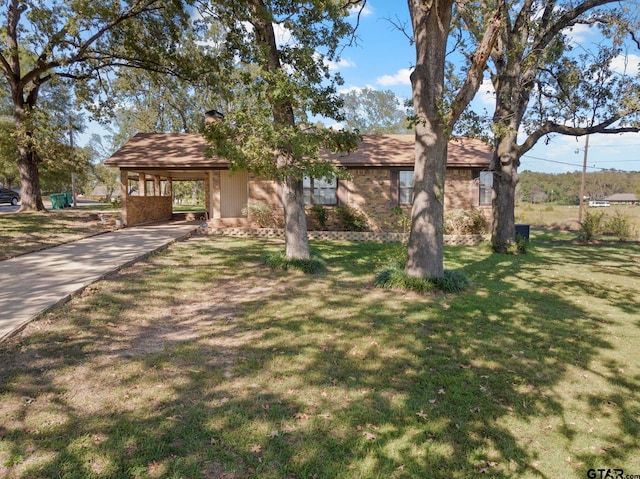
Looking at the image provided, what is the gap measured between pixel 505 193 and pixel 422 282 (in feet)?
23.6

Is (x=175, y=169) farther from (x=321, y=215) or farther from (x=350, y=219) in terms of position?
(x=350, y=219)

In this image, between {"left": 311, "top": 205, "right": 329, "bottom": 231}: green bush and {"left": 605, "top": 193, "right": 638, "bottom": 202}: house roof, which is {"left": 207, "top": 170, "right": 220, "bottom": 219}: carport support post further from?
{"left": 605, "top": 193, "right": 638, "bottom": 202}: house roof

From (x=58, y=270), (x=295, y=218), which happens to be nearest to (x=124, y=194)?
(x=58, y=270)

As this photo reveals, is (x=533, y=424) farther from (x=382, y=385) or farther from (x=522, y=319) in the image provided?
(x=522, y=319)

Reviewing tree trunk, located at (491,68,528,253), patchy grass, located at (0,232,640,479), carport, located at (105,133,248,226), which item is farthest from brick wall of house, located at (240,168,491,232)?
patchy grass, located at (0,232,640,479)

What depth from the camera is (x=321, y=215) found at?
15.7 m

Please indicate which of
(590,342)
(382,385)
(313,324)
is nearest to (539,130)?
(590,342)

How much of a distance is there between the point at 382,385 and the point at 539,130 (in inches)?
463

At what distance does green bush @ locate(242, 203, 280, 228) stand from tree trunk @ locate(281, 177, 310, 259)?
20.7ft

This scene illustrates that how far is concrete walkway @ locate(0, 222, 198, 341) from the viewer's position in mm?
5477

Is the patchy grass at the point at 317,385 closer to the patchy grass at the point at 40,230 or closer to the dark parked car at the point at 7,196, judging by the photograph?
the patchy grass at the point at 40,230

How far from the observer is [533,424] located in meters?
3.50

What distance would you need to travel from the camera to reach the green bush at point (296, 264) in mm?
9141

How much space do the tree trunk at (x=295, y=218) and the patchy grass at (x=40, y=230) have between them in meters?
6.70
